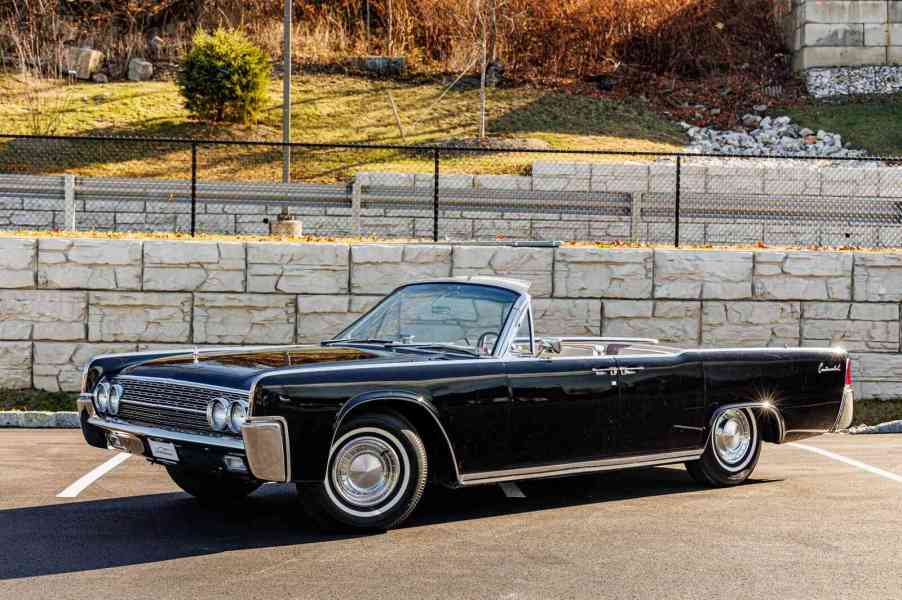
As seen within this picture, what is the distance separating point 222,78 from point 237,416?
24.0 metres

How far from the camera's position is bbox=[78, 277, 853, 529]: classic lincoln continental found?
21.3ft

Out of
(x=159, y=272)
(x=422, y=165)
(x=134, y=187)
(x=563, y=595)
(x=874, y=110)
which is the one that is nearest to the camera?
(x=563, y=595)

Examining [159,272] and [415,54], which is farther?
[415,54]

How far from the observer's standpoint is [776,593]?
221 inches

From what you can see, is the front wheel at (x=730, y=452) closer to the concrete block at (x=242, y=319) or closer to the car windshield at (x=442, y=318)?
the car windshield at (x=442, y=318)

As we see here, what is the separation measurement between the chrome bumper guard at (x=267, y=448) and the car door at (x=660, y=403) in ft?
7.83

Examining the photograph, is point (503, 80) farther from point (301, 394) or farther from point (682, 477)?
point (301, 394)

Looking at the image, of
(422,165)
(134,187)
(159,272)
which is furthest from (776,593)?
(422,165)

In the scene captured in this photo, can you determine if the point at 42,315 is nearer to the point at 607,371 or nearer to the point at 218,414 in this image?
the point at 218,414

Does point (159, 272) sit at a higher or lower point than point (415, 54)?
lower

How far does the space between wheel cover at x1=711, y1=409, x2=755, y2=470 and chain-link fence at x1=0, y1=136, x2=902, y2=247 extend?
6.27m

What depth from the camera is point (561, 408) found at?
742cm

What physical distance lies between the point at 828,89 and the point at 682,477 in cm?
2718

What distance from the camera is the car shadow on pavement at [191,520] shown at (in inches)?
245
